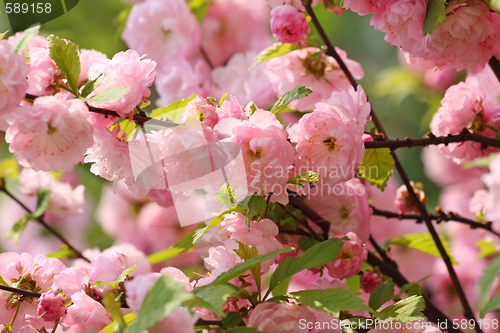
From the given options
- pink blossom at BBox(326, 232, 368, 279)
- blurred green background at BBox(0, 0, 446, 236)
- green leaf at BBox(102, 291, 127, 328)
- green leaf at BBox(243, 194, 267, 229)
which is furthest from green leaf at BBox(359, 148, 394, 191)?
blurred green background at BBox(0, 0, 446, 236)

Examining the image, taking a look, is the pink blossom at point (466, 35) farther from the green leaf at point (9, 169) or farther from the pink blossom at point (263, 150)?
the green leaf at point (9, 169)

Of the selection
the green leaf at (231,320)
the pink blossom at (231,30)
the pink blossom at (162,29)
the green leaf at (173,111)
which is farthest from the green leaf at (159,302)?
the pink blossom at (231,30)

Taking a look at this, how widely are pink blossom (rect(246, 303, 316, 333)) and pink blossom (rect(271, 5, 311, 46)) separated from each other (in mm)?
415

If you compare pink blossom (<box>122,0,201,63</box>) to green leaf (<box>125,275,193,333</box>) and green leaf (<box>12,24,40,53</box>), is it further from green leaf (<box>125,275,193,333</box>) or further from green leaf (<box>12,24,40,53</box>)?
green leaf (<box>125,275,193,333</box>)

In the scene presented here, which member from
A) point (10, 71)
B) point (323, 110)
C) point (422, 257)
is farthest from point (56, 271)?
point (422, 257)

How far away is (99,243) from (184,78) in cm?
Result: 88

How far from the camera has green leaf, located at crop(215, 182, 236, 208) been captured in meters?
0.56

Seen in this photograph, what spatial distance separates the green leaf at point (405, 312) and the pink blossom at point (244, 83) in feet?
1.75

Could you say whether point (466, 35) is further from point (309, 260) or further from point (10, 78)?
point (10, 78)

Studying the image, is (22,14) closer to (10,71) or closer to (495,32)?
(10,71)

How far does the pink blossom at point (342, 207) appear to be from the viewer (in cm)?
72

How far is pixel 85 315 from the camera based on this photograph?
1.75ft

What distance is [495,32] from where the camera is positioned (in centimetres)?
61

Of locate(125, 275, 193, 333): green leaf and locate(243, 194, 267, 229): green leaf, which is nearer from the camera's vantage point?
locate(125, 275, 193, 333): green leaf
